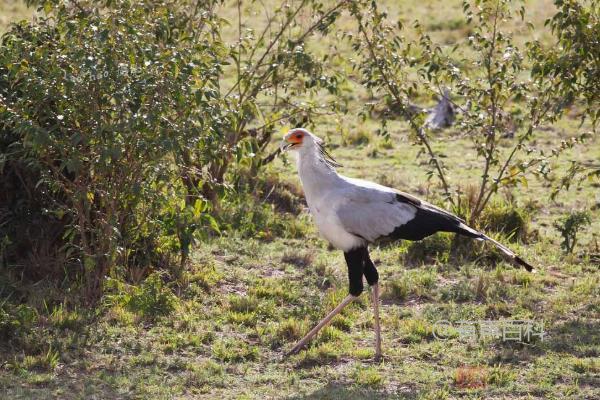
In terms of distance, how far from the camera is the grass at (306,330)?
18.4 feet

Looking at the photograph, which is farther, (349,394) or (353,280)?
(353,280)

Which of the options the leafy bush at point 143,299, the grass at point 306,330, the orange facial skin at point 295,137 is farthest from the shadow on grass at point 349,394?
the orange facial skin at point 295,137

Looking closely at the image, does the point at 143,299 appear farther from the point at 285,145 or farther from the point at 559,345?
the point at 559,345

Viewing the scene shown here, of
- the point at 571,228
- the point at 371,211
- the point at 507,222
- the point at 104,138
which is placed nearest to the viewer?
the point at 104,138

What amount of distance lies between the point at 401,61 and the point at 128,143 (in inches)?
108

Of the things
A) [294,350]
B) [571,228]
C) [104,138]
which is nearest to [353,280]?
[294,350]

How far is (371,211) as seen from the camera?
242 inches

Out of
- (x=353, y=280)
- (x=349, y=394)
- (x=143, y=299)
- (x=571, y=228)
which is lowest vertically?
(x=349, y=394)

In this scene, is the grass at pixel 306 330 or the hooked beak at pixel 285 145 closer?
the grass at pixel 306 330

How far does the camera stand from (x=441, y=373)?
584 cm

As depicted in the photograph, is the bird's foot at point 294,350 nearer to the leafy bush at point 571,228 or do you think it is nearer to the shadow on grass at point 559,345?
the shadow on grass at point 559,345

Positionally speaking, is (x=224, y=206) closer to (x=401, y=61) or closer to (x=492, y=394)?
(x=401, y=61)

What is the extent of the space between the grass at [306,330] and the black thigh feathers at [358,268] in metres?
0.36

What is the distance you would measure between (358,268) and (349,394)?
96 cm
